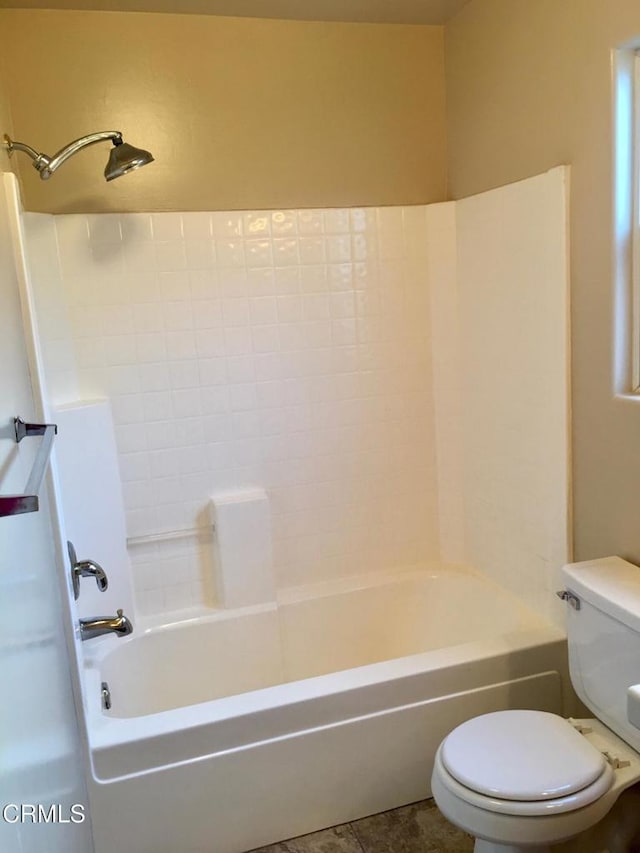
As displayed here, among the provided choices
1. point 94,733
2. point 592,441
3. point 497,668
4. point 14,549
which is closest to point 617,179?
point 592,441

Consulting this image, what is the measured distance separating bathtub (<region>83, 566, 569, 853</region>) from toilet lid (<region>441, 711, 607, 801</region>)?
0.30 metres

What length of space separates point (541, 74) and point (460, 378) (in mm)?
1075

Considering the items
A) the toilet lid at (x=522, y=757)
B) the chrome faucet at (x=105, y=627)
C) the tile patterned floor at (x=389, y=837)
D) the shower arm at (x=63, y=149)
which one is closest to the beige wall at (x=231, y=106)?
the shower arm at (x=63, y=149)

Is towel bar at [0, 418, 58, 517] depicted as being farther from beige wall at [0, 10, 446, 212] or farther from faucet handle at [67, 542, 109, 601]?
beige wall at [0, 10, 446, 212]

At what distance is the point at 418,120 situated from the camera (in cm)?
260

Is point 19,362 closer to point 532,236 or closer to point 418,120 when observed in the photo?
point 532,236

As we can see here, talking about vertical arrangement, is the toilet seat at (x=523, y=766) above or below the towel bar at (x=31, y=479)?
below

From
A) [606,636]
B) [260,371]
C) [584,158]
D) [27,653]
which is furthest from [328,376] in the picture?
[27,653]

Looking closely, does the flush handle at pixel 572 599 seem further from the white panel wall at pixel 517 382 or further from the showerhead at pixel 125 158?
the showerhead at pixel 125 158

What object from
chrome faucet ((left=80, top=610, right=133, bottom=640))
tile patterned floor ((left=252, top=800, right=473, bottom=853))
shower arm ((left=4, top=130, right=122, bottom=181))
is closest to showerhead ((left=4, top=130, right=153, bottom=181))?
shower arm ((left=4, top=130, right=122, bottom=181))

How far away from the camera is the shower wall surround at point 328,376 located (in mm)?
2289

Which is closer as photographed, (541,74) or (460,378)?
(541,74)

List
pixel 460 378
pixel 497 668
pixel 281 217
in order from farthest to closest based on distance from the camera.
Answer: pixel 460 378 → pixel 281 217 → pixel 497 668

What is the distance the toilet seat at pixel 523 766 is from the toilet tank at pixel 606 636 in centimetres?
11
